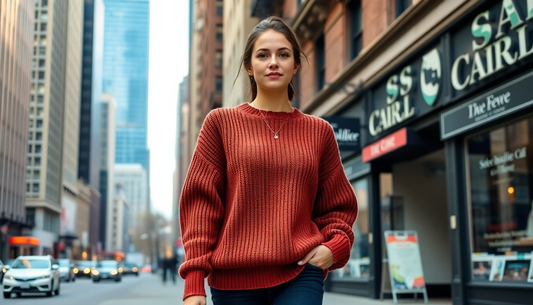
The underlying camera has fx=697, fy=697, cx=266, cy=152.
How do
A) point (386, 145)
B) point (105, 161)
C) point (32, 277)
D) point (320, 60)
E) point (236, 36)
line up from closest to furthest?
point (386, 145), point (32, 277), point (320, 60), point (236, 36), point (105, 161)

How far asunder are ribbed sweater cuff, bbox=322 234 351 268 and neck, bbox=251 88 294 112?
2.02ft

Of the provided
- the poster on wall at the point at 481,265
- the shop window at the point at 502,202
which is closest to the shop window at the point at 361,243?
the poster on wall at the point at 481,265

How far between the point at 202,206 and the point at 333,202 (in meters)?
0.58

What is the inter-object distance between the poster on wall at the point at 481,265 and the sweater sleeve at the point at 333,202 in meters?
9.10

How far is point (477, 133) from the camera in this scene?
1172cm

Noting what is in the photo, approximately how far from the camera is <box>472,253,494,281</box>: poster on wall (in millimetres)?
11398

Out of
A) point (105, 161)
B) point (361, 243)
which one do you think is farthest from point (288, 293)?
point (105, 161)

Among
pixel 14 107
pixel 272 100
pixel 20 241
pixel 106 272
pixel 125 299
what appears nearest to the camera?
pixel 272 100

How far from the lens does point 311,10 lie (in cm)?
2138

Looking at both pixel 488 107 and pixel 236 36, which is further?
pixel 236 36

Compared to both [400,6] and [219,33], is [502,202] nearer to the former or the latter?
[400,6]

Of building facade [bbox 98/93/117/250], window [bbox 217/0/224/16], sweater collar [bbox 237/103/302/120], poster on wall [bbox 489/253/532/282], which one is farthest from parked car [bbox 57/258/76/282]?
building facade [bbox 98/93/117/250]

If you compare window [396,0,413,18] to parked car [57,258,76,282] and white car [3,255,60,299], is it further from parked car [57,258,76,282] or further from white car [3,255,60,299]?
parked car [57,258,76,282]

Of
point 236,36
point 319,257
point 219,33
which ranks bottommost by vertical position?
point 319,257
